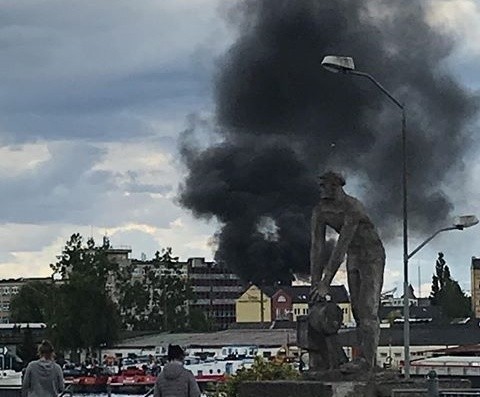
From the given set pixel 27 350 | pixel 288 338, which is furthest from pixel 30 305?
pixel 288 338

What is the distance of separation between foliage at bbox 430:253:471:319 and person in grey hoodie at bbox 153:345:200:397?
168 m

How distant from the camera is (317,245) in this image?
19359 millimetres

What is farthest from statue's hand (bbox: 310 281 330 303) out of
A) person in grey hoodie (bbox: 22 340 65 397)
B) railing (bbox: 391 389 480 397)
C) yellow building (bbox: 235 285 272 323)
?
yellow building (bbox: 235 285 272 323)

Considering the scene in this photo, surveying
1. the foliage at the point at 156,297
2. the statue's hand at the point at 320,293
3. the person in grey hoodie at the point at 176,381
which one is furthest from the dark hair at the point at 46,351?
the foliage at the point at 156,297

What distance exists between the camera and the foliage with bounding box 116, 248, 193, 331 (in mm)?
141500

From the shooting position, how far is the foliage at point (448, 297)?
185m

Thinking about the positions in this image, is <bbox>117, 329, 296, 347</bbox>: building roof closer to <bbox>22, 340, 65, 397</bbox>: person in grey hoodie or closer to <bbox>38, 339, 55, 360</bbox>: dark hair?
<bbox>38, 339, 55, 360</bbox>: dark hair

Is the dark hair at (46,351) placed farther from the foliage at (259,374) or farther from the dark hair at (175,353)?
the foliage at (259,374)

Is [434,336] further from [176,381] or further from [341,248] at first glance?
[176,381]

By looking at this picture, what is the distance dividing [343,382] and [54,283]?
114850 millimetres

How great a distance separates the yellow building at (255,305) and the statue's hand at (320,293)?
15120cm

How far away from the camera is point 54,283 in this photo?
131375 mm

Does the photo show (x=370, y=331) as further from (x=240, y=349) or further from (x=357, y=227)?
(x=240, y=349)

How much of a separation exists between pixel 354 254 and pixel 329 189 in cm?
107
